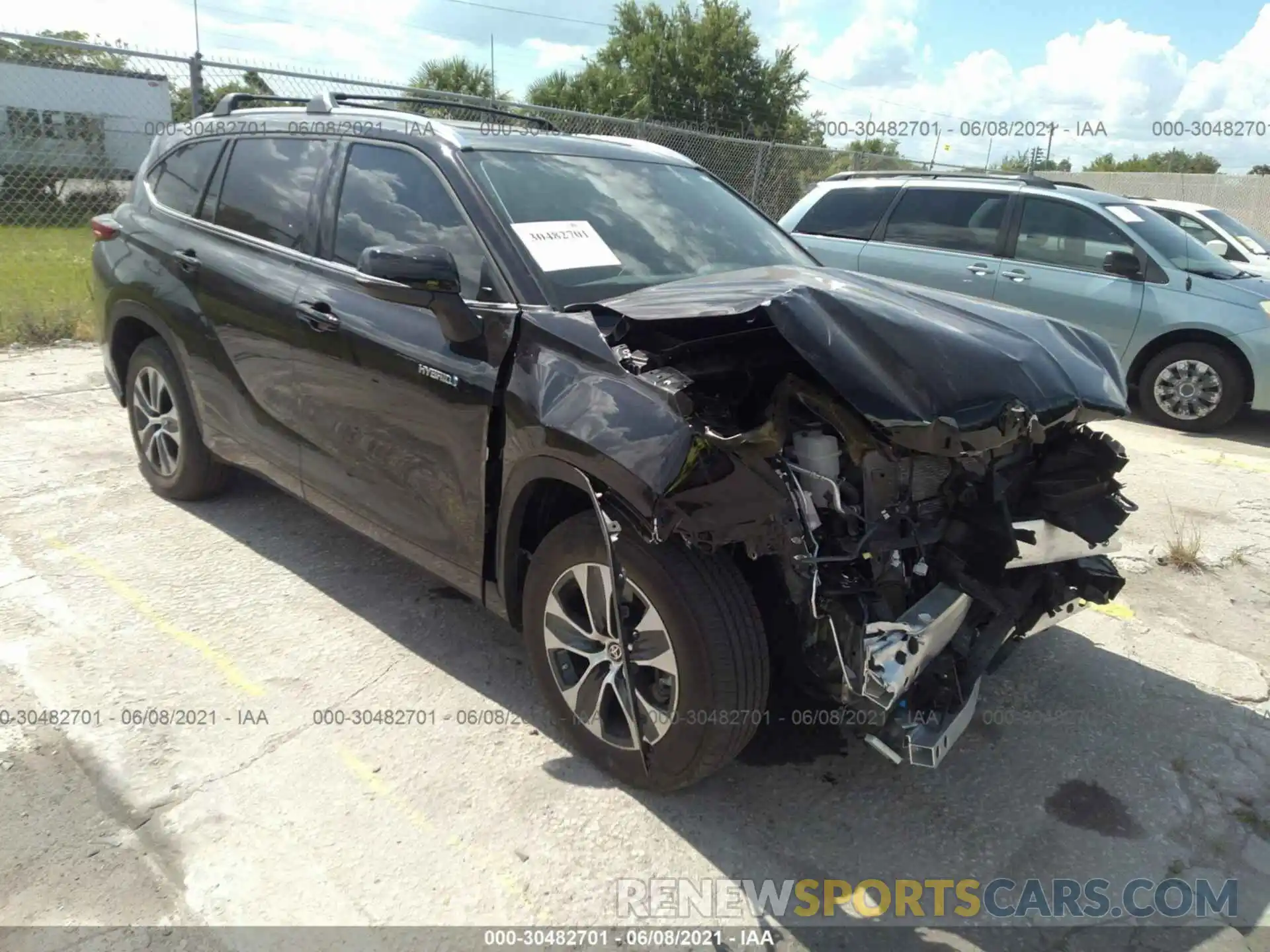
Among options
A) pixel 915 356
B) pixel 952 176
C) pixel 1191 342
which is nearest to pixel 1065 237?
pixel 952 176

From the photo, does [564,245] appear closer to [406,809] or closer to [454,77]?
[406,809]

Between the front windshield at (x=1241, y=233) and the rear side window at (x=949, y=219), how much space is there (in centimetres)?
315

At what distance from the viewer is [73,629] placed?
3.53 m

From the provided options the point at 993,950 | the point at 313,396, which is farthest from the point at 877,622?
the point at 313,396

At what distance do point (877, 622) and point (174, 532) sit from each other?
3.56 m

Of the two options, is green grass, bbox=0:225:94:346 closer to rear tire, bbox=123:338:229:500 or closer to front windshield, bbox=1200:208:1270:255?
rear tire, bbox=123:338:229:500

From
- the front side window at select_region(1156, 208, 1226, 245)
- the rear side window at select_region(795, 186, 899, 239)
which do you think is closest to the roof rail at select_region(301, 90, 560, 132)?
the rear side window at select_region(795, 186, 899, 239)

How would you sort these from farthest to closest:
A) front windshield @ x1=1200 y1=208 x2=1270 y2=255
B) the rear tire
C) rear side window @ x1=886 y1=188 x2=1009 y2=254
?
front windshield @ x1=1200 y1=208 x2=1270 y2=255
rear side window @ x1=886 y1=188 x2=1009 y2=254
the rear tire

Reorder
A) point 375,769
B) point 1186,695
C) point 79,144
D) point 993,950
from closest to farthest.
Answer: point 993,950 < point 375,769 < point 1186,695 < point 79,144

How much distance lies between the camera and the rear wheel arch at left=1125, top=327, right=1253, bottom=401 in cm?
713

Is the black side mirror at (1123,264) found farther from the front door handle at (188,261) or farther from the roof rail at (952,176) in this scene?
the front door handle at (188,261)

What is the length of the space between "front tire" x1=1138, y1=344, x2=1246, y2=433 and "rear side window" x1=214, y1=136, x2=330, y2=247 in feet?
22.0

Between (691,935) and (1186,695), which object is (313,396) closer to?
(691,935)

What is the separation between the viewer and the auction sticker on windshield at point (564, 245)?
9.83ft
